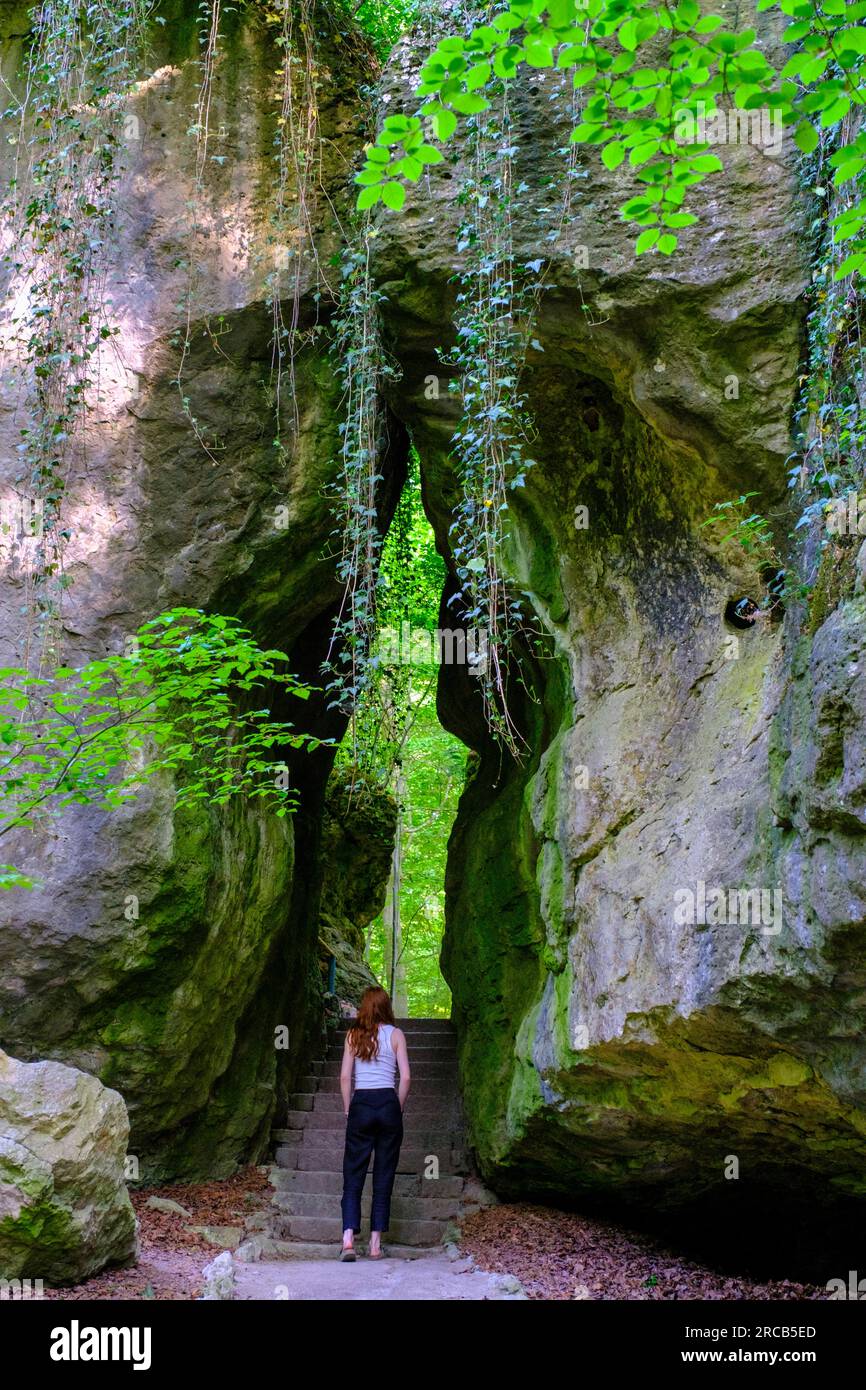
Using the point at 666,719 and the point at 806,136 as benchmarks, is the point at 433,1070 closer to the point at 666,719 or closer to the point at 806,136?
the point at 666,719

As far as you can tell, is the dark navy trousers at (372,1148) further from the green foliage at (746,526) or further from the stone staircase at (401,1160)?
the green foliage at (746,526)

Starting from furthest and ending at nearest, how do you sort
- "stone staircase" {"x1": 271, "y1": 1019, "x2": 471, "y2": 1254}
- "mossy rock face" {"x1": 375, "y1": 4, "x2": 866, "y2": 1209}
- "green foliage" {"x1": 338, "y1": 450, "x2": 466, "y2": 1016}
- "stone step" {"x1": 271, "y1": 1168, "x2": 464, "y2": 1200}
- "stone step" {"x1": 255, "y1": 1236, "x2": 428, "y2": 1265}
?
1. "stone step" {"x1": 271, "y1": 1168, "x2": 464, "y2": 1200}
2. "stone staircase" {"x1": 271, "y1": 1019, "x2": 471, "y2": 1254}
3. "green foliage" {"x1": 338, "y1": 450, "x2": 466, "y2": 1016}
4. "stone step" {"x1": 255, "y1": 1236, "x2": 428, "y2": 1265}
5. "mossy rock face" {"x1": 375, "y1": 4, "x2": 866, "y2": 1209}

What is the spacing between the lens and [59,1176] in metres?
4.93

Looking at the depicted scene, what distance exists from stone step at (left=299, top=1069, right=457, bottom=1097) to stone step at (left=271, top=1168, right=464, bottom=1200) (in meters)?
1.29

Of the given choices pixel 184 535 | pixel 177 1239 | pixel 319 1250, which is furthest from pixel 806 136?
pixel 319 1250

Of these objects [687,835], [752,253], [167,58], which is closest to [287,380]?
[167,58]

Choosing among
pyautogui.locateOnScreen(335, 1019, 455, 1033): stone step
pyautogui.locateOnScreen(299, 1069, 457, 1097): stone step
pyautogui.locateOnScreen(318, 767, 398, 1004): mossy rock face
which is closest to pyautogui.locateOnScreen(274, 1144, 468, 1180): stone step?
pyautogui.locateOnScreen(299, 1069, 457, 1097): stone step

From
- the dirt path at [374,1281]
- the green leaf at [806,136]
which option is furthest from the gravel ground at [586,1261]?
the green leaf at [806,136]

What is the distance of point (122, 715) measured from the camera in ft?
22.8

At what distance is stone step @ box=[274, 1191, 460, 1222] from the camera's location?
7.98 meters

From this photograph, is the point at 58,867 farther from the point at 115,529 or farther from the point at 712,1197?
the point at 712,1197

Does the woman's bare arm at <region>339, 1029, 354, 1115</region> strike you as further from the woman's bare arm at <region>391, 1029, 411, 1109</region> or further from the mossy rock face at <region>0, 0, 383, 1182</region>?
the mossy rock face at <region>0, 0, 383, 1182</region>

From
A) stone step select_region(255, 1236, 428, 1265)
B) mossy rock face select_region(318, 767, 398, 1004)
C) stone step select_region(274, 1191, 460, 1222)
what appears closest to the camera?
stone step select_region(255, 1236, 428, 1265)

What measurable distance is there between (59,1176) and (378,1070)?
2456mm
